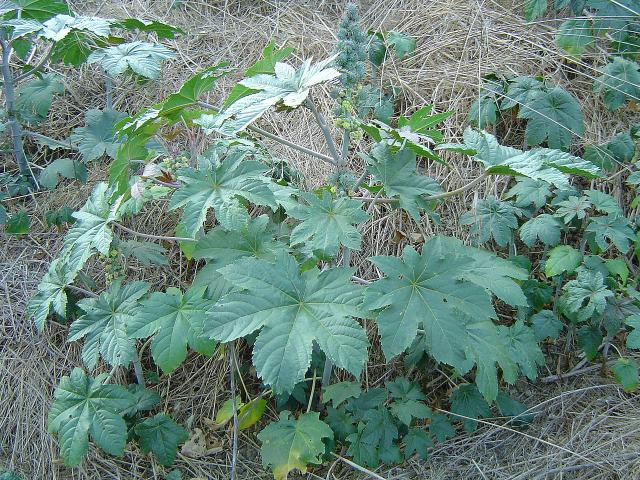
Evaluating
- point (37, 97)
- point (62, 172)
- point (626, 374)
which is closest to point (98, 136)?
point (62, 172)

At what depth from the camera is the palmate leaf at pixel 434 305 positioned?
1.72m

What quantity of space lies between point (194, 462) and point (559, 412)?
1.36 m

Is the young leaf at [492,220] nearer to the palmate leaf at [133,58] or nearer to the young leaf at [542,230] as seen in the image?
the young leaf at [542,230]

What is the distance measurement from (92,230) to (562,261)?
1751mm

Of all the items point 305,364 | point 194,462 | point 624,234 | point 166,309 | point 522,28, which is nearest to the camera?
point 305,364

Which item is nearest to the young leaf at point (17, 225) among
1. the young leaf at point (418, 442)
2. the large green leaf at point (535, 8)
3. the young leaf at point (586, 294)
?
the young leaf at point (418, 442)

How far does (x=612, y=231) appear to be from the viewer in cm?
235

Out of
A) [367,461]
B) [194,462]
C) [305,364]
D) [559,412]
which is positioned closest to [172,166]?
[305,364]

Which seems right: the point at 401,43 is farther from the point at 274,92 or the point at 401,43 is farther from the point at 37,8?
the point at 37,8

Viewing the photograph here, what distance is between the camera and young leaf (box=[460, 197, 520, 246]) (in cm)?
243

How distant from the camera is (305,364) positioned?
1666 millimetres

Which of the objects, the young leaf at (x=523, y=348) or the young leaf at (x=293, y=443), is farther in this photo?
the young leaf at (x=523, y=348)

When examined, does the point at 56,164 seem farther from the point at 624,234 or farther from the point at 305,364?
the point at 624,234

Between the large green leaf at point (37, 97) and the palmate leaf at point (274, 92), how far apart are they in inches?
52.4
